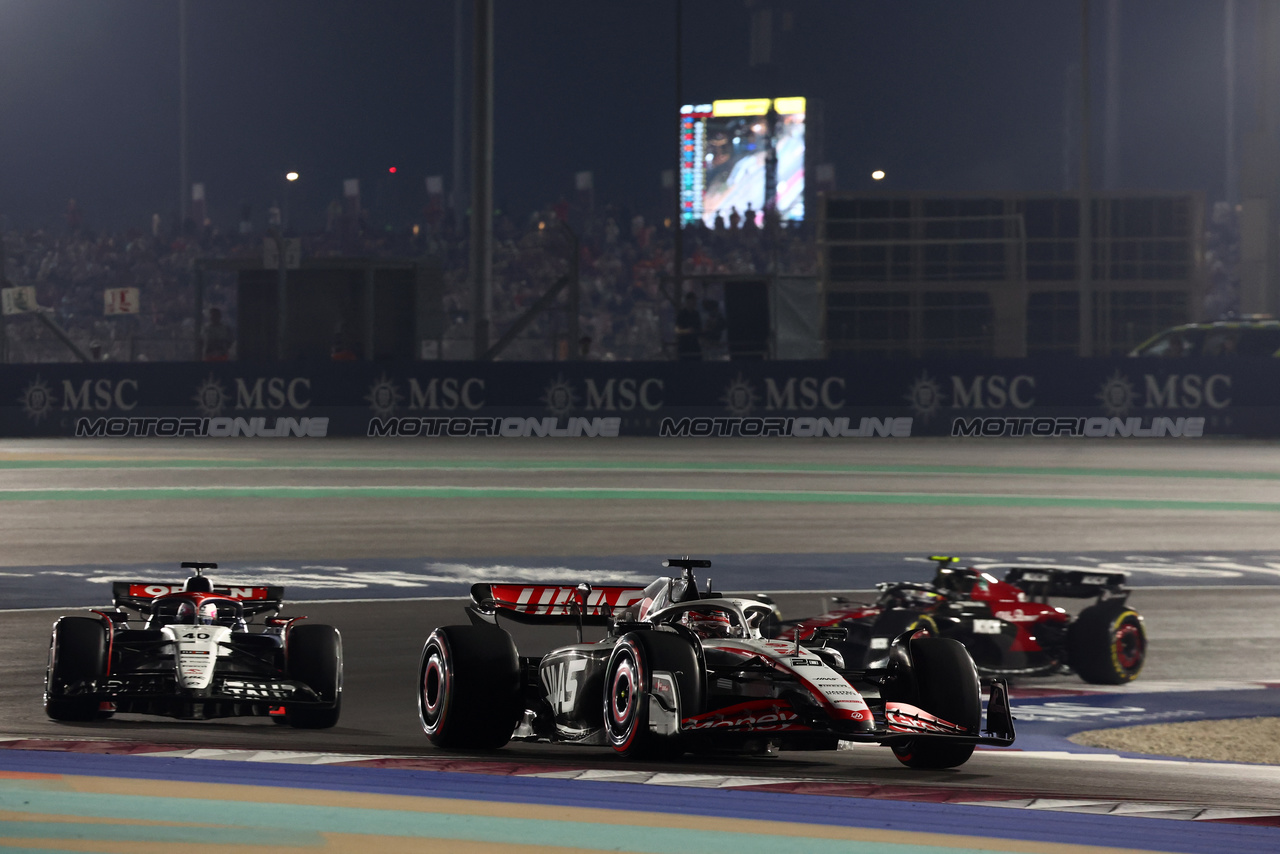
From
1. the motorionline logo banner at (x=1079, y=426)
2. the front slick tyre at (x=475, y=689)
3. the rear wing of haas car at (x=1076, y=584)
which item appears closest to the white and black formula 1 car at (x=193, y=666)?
the front slick tyre at (x=475, y=689)

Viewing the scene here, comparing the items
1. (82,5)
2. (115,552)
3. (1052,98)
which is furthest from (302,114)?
(115,552)

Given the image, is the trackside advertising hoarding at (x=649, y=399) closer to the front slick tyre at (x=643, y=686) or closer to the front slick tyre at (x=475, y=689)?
the front slick tyre at (x=475, y=689)

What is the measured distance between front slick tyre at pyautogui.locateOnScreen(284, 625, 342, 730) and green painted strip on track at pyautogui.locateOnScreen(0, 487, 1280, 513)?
14.2 meters

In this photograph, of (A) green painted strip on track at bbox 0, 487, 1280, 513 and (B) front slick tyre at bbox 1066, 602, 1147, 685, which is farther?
(A) green painted strip on track at bbox 0, 487, 1280, 513

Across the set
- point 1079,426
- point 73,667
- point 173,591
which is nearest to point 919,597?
point 173,591

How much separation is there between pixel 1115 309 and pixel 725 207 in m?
22.1

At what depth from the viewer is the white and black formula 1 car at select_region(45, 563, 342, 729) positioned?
25.7ft

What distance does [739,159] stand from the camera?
5803 centimetres

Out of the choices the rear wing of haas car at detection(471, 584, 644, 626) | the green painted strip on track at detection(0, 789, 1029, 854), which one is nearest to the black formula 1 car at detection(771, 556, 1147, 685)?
the rear wing of haas car at detection(471, 584, 644, 626)

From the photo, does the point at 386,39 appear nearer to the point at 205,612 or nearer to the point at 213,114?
the point at 213,114

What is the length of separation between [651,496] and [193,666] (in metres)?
15.2

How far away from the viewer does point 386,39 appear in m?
69.2

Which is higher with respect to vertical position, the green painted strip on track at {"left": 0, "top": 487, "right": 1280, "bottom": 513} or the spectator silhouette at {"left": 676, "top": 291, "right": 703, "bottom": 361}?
the spectator silhouette at {"left": 676, "top": 291, "right": 703, "bottom": 361}

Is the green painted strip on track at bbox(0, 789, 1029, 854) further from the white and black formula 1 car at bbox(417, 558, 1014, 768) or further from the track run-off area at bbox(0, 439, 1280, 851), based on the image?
the white and black formula 1 car at bbox(417, 558, 1014, 768)
